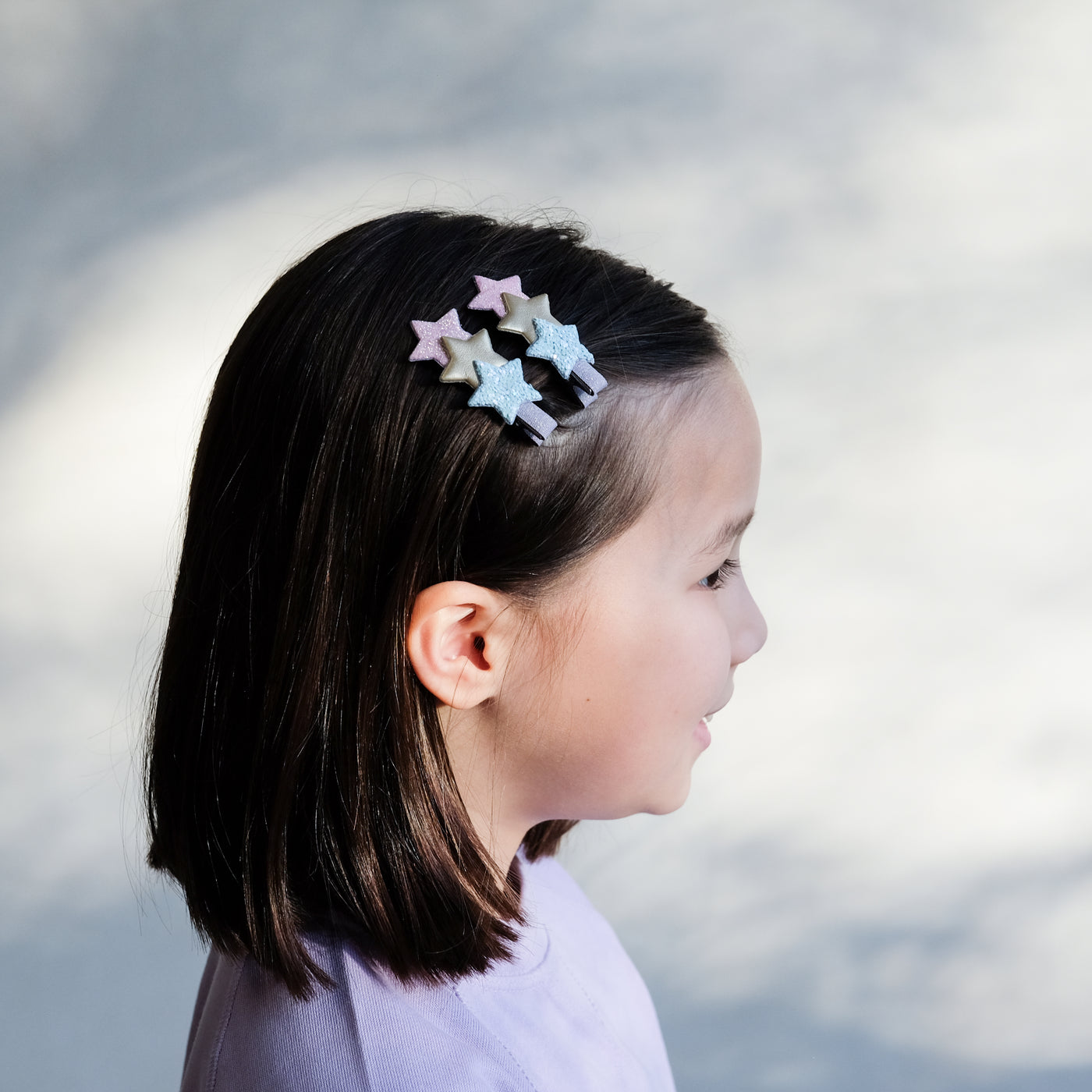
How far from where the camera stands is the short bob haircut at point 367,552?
616mm

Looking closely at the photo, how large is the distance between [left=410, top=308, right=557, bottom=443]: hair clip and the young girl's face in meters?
0.07

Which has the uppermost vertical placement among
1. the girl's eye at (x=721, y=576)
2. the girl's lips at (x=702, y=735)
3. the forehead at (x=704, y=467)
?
the forehead at (x=704, y=467)

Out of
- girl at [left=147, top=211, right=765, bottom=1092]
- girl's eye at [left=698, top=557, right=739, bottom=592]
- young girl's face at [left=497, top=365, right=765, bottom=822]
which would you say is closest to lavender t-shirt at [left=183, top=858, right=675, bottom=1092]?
girl at [left=147, top=211, right=765, bottom=1092]

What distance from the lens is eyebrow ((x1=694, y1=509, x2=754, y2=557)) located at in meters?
0.67

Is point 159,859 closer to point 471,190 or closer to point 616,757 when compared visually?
point 616,757

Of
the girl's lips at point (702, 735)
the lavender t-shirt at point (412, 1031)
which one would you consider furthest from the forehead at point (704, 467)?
the lavender t-shirt at point (412, 1031)

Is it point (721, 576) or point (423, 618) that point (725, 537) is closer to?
point (721, 576)

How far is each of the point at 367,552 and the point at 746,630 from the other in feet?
0.72

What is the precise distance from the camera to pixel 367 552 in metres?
0.62

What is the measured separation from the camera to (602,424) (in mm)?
636

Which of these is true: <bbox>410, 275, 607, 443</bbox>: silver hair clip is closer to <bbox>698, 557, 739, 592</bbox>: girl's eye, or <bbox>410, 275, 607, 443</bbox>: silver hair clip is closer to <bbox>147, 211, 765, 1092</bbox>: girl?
<bbox>147, 211, 765, 1092</bbox>: girl

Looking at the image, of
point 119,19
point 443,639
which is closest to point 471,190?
point 119,19

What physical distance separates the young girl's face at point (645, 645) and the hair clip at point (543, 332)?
0.05 m

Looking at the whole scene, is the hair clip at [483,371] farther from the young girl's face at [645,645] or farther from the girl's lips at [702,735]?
the girl's lips at [702,735]
